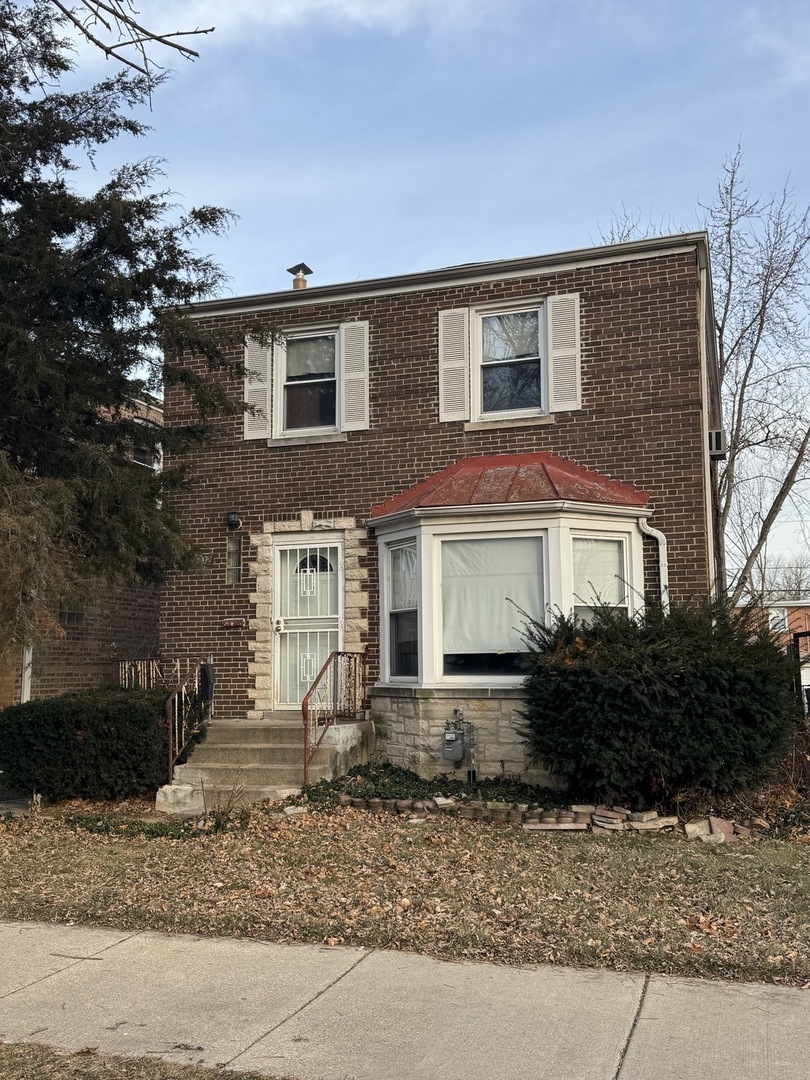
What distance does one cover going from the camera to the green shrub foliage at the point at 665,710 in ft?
27.6

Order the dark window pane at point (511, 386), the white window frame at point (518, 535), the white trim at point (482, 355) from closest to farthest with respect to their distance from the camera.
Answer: the white window frame at point (518, 535)
the white trim at point (482, 355)
the dark window pane at point (511, 386)

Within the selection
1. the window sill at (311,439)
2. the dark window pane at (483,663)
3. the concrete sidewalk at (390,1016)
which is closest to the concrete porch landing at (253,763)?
the dark window pane at (483,663)

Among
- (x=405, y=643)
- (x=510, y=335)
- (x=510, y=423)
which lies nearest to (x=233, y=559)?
(x=405, y=643)

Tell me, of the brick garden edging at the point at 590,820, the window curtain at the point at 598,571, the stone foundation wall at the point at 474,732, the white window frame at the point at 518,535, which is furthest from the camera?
the window curtain at the point at 598,571

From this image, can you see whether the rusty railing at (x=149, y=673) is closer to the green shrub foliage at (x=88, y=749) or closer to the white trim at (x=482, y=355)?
the green shrub foliage at (x=88, y=749)

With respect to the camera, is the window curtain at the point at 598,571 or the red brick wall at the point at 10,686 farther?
the red brick wall at the point at 10,686

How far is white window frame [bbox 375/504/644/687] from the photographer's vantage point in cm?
1034

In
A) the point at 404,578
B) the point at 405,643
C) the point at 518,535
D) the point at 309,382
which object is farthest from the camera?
the point at 309,382

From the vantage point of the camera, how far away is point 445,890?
21.3 feet

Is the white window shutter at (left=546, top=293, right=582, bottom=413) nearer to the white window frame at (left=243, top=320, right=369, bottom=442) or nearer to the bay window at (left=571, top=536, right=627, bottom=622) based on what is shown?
the bay window at (left=571, top=536, right=627, bottom=622)

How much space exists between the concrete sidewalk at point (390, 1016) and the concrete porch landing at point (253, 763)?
3.95 m

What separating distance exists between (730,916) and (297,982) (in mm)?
2648

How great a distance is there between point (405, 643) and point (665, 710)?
11.9ft

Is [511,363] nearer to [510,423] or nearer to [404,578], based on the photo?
[510,423]
